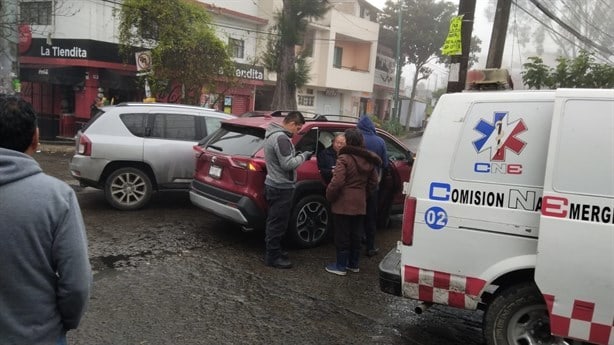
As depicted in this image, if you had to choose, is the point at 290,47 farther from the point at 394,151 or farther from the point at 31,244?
the point at 31,244

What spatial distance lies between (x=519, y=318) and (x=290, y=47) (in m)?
16.6

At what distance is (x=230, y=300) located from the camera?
4.69 m

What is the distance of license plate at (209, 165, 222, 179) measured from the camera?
20.5 feet

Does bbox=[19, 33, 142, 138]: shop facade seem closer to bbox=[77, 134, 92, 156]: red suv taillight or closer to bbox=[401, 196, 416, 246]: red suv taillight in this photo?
bbox=[77, 134, 92, 156]: red suv taillight

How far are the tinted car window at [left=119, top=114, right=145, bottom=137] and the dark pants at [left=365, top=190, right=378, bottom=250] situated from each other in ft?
12.5

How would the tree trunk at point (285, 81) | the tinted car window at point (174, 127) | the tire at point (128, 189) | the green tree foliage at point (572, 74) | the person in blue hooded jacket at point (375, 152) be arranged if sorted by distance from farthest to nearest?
the tree trunk at point (285, 81) < the tinted car window at point (174, 127) < the tire at point (128, 189) < the green tree foliage at point (572, 74) < the person in blue hooded jacket at point (375, 152)

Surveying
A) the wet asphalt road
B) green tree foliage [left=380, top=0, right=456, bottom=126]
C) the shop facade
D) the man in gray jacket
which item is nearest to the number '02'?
the wet asphalt road

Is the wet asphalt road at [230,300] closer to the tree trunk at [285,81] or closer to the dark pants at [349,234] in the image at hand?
the dark pants at [349,234]

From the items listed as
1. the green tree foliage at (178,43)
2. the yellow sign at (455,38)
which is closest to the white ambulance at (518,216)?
the yellow sign at (455,38)

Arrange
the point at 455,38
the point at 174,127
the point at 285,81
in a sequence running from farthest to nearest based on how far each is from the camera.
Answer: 1. the point at 285,81
2. the point at 174,127
3. the point at 455,38

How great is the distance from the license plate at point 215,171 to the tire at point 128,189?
1.84 meters

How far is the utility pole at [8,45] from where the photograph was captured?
10.7 m

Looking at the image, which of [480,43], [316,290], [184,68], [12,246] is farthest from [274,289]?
[480,43]

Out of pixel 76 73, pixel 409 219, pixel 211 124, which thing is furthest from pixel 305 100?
pixel 409 219
